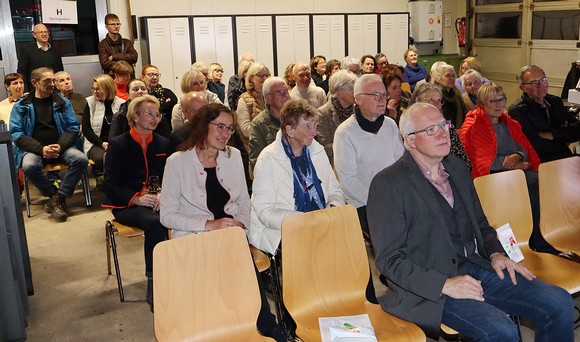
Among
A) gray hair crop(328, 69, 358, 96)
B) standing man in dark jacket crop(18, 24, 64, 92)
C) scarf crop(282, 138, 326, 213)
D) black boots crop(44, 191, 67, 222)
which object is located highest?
standing man in dark jacket crop(18, 24, 64, 92)

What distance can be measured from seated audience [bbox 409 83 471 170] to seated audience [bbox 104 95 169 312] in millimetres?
1826

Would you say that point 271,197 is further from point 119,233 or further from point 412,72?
point 412,72

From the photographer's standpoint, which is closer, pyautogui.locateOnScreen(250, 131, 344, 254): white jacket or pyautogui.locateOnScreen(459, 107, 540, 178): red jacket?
pyautogui.locateOnScreen(250, 131, 344, 254): white jacket

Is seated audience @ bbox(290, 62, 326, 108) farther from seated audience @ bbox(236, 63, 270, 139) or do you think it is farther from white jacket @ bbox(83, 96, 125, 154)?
white jacket @ bbox(83, 96, 125, 154)

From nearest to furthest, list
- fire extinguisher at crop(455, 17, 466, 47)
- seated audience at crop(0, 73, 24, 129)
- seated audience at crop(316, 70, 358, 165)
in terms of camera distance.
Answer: seated audience at crop(316, 70, 358, 165)
seated audience at crop(0, 73, 24, 129)
fire extinguisher at crop(455, 17, 466, 47)

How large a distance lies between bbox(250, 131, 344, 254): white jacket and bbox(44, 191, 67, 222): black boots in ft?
9.60

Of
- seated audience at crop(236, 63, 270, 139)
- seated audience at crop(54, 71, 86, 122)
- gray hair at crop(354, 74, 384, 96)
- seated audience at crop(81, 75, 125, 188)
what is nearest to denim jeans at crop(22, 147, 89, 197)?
seated audience at crop(81, 75, 125, 188)

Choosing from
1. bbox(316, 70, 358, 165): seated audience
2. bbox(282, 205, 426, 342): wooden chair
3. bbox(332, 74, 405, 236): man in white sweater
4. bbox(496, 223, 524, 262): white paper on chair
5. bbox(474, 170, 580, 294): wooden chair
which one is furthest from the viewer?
bbox(316, 70, 358, 165): seated audience

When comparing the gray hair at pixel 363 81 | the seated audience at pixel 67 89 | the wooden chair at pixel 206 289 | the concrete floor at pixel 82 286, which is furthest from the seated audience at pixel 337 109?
the seated audience at pixel 67 89

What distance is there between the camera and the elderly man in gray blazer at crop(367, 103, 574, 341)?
2.36m

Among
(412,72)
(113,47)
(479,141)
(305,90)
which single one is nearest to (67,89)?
(113,47)

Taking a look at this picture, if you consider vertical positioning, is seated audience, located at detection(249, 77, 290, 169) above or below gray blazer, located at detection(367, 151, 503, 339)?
above

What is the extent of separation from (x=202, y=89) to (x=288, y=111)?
296 centimetres

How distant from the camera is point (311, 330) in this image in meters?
2.47
